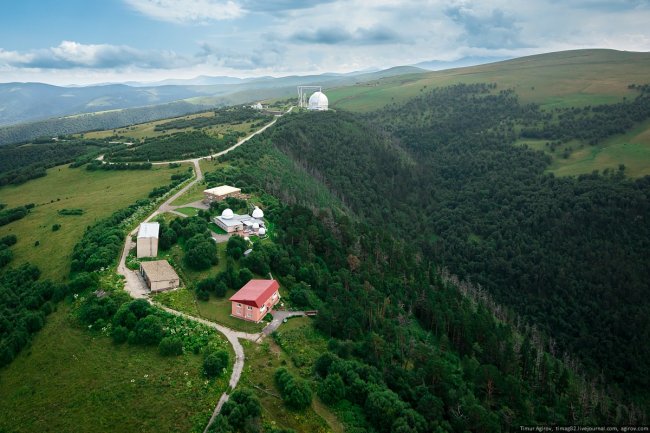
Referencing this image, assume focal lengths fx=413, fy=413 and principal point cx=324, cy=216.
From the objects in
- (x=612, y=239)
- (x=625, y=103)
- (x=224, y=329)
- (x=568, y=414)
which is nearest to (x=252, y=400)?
(x=224, y=329)

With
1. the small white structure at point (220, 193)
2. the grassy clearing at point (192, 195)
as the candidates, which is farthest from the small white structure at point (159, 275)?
the grassy clearing at point (192, 195)

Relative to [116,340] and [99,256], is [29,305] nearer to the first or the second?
[99,256]

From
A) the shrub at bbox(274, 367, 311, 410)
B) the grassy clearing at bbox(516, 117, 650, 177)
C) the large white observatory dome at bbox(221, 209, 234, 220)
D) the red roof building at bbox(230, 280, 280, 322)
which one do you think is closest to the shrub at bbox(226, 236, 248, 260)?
the large white observatory dome at bbox(221, 209, 234, 220)

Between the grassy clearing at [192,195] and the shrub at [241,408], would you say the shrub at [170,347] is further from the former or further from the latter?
the grassy clearing at [192,195]

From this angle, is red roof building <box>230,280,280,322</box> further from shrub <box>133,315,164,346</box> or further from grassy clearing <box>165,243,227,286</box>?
shrub <box>133,315,164,346</box>

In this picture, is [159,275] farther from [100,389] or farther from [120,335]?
[100,389]

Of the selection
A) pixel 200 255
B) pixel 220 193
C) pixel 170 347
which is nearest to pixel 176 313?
pixel 170 347
